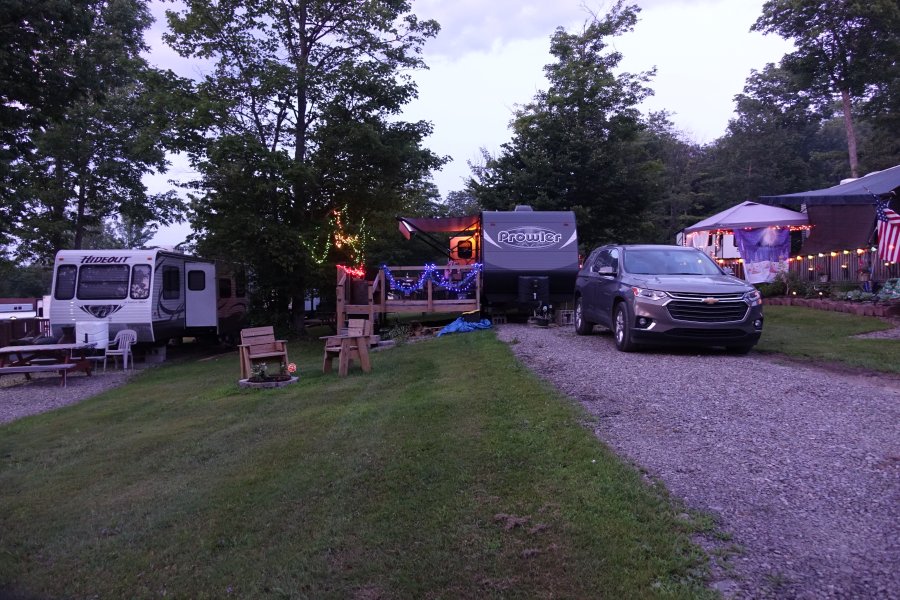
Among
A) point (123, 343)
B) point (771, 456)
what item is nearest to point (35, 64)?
point (123, 343)

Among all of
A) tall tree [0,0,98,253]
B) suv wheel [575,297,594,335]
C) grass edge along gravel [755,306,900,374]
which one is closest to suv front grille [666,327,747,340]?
grass edge along gravel [755,306,900,374]

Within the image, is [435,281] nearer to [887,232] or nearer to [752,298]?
[752,298]

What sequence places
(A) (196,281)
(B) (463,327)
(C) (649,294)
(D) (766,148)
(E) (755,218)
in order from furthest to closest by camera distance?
1. (D) (766,148)
2. (E) (755,218)
3. (A) (196,281)
4. (B) (463,327)
5. (C) (649,294)

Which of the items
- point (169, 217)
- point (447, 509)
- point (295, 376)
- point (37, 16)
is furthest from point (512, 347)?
point (169, 217)

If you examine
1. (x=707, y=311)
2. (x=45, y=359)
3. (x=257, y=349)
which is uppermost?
(x=707, y=311)

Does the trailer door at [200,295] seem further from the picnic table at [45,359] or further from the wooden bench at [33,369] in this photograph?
the wooden bench at [33,369]

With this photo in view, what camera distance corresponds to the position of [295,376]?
11.5 m

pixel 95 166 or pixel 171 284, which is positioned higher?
pixel 95 166

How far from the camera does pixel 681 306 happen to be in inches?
384

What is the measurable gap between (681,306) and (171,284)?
13.8 m

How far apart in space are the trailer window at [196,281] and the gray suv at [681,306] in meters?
12.8

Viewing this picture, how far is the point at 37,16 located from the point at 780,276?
18.7m

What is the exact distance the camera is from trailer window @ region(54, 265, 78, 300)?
16.9 meters

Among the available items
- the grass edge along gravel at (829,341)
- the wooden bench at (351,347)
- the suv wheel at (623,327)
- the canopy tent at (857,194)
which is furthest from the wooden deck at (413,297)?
the canopy tent at (857,194)
